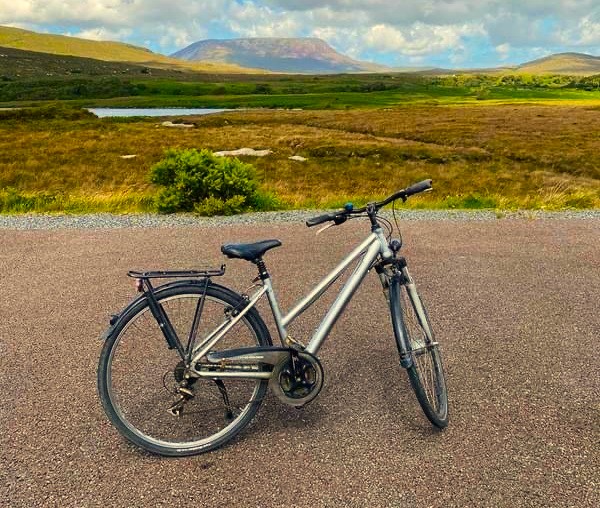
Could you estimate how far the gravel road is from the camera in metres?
3.44

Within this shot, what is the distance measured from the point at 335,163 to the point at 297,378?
96.8 ft

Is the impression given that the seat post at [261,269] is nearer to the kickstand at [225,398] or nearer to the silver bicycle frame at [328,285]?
the silver bicycle frame at [328,285]

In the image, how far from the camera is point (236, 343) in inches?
146

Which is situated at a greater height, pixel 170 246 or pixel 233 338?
pixel 233 338

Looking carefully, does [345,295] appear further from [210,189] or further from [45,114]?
[45,114]

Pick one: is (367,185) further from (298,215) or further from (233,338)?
(233,338)

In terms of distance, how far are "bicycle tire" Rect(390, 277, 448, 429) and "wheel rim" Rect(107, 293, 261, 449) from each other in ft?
3.58

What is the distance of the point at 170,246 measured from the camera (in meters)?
9.27

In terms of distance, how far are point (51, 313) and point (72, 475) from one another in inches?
127

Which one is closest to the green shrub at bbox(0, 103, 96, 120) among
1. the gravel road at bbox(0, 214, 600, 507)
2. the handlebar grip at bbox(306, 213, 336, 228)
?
the gravel road at bbox(0, 214, 600, 507)

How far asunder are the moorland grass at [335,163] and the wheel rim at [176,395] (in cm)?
933

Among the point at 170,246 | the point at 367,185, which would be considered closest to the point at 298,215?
the point at 170,246

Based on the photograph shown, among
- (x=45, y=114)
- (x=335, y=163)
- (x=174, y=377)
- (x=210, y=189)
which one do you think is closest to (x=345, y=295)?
(x=174, y=377)

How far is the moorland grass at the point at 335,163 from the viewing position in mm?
14250
